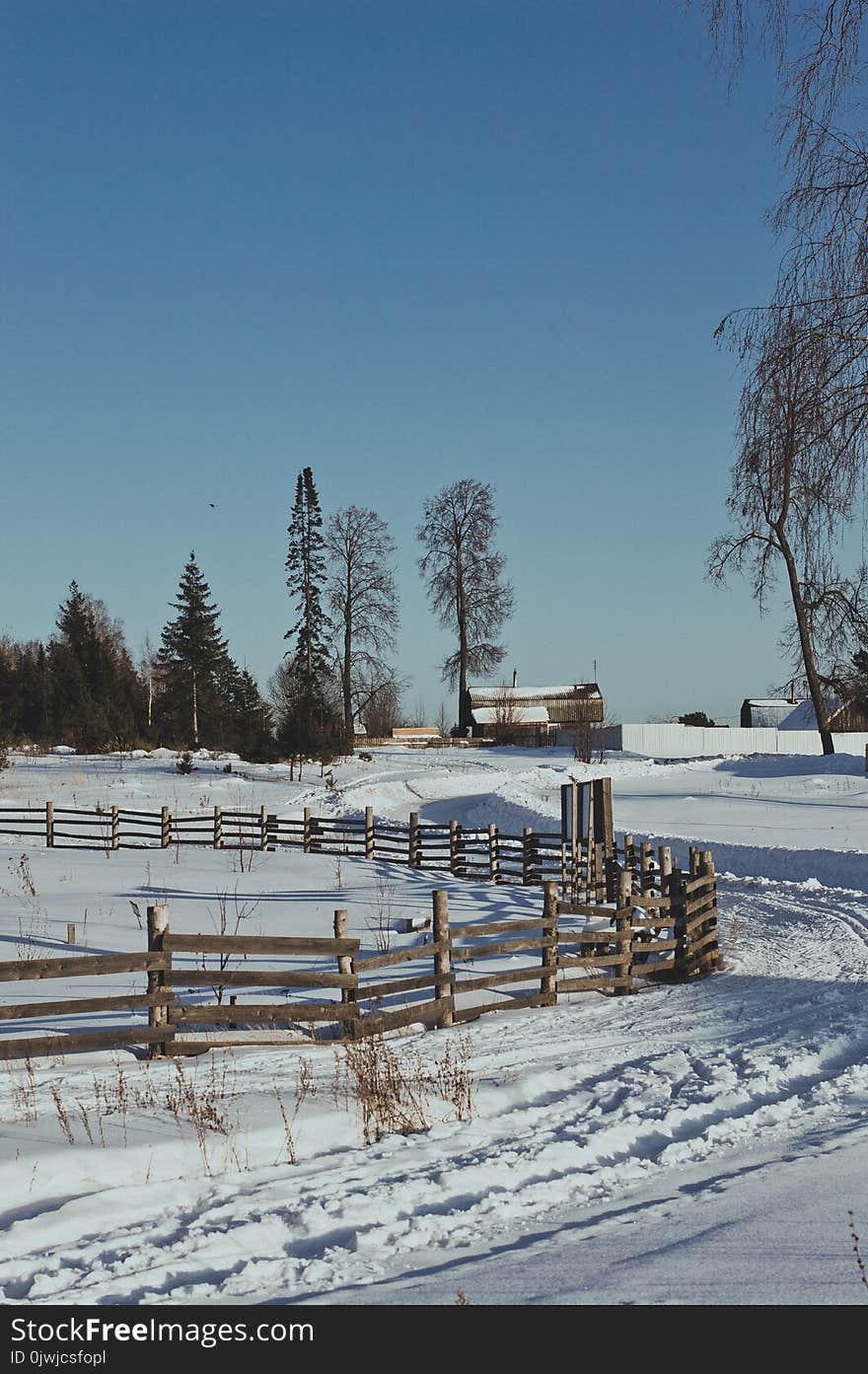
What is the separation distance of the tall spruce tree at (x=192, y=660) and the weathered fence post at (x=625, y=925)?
1983 inches

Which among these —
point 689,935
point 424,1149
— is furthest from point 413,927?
point 424,1149

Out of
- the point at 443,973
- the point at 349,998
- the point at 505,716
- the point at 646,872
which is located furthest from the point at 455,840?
the point at 505,716

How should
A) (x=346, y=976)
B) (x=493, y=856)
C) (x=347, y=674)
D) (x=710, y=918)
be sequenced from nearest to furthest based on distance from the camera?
(x=346, y=976), (x=710, y=918), (x=493, y=856), (x=347, y=674)

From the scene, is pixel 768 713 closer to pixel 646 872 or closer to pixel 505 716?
pixel 505 716

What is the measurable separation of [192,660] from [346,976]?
5554 cm

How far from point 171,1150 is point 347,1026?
3.26 metres

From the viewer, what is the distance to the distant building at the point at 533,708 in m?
70.9

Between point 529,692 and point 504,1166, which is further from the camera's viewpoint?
point 529,692

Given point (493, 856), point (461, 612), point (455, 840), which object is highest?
point (461, 612)

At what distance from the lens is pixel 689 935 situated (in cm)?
1413

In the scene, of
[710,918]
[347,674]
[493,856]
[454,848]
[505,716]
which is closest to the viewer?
[710,918]

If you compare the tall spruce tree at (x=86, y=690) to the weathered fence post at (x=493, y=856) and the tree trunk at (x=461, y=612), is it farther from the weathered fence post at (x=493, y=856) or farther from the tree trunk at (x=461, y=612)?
the weathered fence post at (x=493, y=856)

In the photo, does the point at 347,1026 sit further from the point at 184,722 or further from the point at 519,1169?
the point at 184,722

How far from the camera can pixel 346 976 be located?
9.62 m
